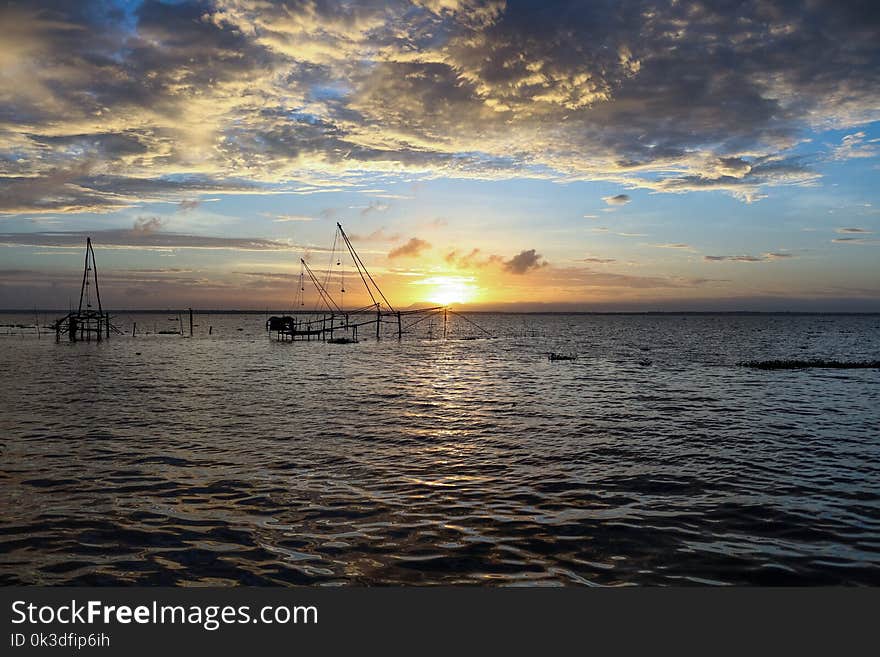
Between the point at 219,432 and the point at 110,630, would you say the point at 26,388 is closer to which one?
the point at 219,432

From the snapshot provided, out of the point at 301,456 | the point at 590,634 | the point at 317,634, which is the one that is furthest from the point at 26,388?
the point at 590,634

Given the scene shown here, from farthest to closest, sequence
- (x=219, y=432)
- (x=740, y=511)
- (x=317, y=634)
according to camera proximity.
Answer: (x=219, y=432) → (x=740, y=511) → (x=317, y=634)

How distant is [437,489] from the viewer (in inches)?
547

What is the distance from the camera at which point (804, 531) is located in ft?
36.5

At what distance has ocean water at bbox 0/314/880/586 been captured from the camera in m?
9.41

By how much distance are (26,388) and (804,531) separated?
3908 cm

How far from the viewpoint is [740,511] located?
12328 mm

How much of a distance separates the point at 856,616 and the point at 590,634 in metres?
3.66

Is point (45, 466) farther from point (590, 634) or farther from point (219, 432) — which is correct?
point (590, 634)

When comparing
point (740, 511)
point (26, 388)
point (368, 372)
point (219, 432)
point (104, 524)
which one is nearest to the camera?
point (104, 524)

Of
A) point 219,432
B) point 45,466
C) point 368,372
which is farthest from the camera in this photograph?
point 368,372

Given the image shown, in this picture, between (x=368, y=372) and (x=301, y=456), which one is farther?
(x=368, y=372)

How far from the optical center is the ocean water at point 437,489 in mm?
9414

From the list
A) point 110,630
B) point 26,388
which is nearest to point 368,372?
point 26,388
